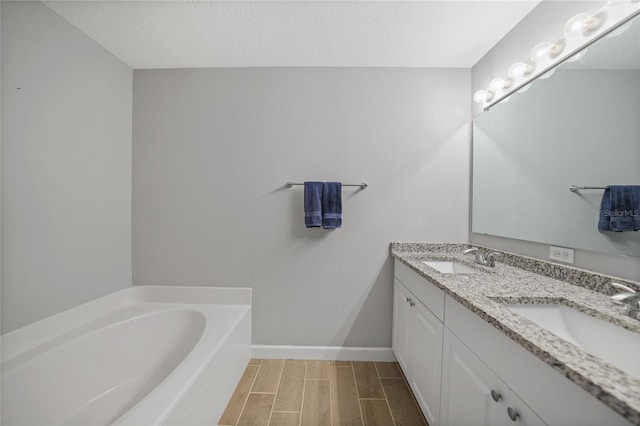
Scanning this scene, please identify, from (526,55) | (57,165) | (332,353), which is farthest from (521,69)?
(57,165)

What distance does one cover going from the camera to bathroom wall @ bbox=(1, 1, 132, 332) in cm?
118

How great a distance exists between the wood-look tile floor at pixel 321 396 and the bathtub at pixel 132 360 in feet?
0.45

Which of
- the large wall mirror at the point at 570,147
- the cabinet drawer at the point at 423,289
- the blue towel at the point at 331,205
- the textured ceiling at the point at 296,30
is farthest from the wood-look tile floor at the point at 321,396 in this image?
the textured ceiling at the point at 296,30

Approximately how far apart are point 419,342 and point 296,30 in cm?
203

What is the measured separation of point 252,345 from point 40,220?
1.53 metres

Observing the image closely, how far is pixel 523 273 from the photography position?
126cm

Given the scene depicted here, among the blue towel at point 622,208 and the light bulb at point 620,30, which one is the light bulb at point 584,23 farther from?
the blue towel at point 622,208

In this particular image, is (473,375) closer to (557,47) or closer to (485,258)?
(485,258)

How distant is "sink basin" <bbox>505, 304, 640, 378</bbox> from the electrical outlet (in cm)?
39

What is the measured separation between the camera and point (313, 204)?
1.75m

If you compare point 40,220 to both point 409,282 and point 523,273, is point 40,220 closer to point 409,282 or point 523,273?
point 409,282

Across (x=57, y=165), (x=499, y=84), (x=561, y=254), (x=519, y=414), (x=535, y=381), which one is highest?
(x=499, y=84)

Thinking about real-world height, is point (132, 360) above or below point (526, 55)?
below

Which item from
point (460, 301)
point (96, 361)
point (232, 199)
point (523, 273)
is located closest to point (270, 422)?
point (96, 361)
